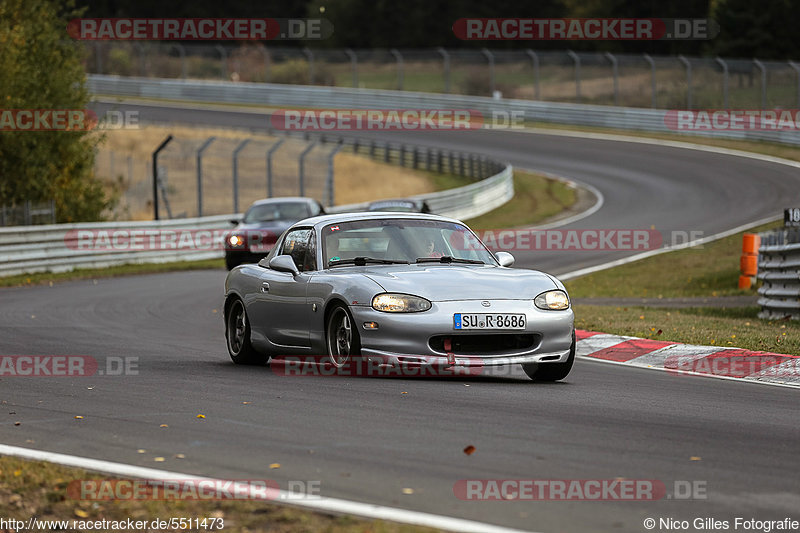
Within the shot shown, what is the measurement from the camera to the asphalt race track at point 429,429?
5.58 m

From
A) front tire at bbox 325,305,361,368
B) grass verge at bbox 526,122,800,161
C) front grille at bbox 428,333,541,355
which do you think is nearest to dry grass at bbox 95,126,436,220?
grass verge at bbox 526,122,800,161

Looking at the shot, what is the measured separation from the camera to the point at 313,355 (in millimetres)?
10078

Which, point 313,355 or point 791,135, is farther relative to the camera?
point 791,135

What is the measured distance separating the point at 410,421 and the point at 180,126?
50.5 m

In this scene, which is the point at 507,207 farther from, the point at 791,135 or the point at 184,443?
the point at 184,443

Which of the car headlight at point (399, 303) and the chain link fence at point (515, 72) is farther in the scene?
the chain link fence at point (515, 72)

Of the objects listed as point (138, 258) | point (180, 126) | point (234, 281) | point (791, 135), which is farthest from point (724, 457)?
point (180, 126)

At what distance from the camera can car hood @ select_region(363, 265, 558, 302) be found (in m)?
9.23

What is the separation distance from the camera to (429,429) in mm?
7125

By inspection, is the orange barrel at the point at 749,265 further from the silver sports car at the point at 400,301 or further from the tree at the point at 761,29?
the tree at the point at 761,29

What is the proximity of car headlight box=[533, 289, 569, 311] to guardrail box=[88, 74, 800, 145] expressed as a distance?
40313 millimetres

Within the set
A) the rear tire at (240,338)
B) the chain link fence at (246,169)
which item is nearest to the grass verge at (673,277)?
the rear tire at (240,338)

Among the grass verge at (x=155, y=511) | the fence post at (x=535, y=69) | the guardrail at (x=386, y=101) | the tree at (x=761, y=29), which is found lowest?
the grass verge at (x=155, y=511)

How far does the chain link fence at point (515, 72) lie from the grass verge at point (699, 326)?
33.8 meters
